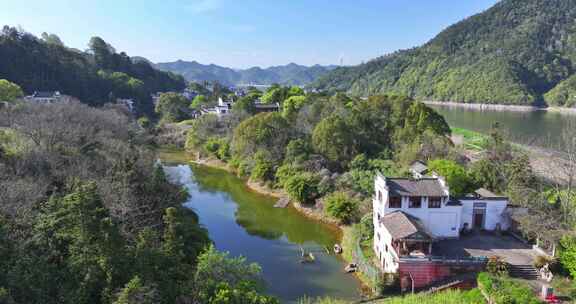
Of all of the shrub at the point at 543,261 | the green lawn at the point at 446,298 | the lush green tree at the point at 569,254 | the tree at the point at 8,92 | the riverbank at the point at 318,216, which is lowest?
the riverbank at the point at 318,216

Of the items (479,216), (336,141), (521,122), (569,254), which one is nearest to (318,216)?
(336,141)

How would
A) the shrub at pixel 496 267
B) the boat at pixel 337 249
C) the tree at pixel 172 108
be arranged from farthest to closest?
the tree at pixel 172 108 → the boat at pixel 337 249 → the shrub at pixel 496 267

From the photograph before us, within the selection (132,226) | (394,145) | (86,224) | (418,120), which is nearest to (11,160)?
(132,226)

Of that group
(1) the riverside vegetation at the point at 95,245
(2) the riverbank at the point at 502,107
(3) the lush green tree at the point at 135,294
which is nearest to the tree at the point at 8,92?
(1) the riverside vegetation at the point at 95,245

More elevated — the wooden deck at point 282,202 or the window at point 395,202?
the window at point 395,202

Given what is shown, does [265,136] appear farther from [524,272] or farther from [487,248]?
[524,272]

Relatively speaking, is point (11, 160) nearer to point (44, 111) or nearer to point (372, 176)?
point (44, 111)

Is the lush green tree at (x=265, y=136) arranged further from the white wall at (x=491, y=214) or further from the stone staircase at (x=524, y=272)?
the stone staircase at (x=524, y=272)
